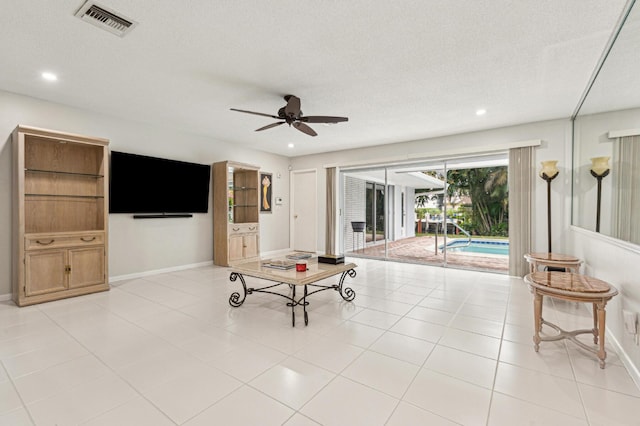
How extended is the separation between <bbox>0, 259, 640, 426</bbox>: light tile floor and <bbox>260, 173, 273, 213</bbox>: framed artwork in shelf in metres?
3.74

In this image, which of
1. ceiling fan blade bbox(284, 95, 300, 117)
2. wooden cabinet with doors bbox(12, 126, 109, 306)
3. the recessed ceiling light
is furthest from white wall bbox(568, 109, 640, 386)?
wooden cabinet with doors bbox(12, 126, 109, 306)

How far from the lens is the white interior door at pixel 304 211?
7469 mm

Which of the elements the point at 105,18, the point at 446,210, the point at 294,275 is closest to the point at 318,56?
the point at 105,18

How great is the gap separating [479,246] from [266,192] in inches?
263

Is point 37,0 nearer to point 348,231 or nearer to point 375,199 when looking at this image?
point 348,231

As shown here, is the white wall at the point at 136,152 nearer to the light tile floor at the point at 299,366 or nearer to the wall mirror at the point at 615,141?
the light tile floor at the point at 299,366

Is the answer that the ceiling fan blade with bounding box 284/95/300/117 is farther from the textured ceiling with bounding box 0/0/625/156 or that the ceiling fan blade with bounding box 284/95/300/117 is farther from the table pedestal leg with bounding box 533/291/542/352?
the table pedestal leg with bounding box 533/291/542/352

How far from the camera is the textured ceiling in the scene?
7.07 ft

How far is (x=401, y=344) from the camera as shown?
2.42 meters

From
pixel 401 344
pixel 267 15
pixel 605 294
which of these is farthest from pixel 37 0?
pixel 605 294

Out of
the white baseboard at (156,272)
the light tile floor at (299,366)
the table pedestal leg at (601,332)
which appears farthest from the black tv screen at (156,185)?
the table pedestal leg at (601,332)

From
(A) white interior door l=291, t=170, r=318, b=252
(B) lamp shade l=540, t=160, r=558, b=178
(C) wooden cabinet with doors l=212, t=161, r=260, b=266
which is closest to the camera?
(B) lamp shade l=540, t=160, r=558, b=178

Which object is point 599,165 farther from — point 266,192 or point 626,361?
point 266,192

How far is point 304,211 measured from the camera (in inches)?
301
